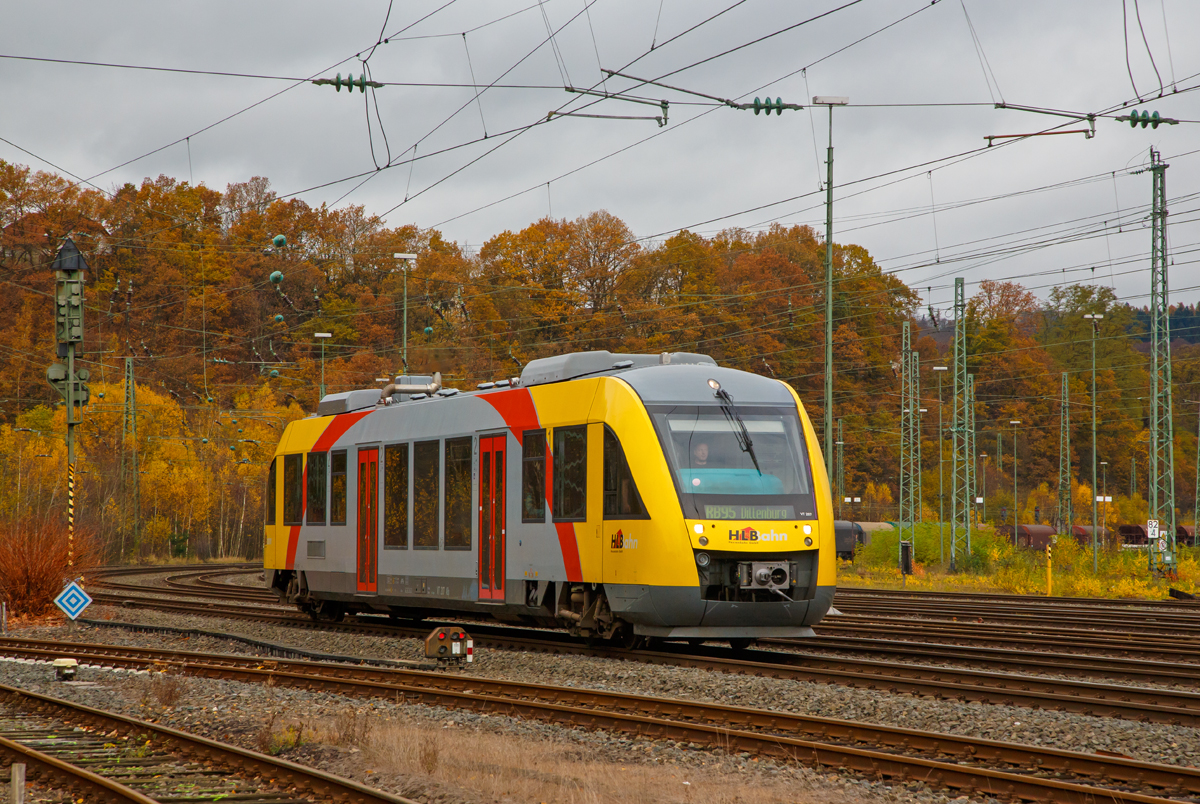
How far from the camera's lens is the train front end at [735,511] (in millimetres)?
14016

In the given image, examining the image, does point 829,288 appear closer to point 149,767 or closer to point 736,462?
point 736,462

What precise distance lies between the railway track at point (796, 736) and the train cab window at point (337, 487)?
659cm

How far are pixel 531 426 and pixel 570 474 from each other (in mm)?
1186

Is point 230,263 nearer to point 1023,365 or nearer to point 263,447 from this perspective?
point 263,447

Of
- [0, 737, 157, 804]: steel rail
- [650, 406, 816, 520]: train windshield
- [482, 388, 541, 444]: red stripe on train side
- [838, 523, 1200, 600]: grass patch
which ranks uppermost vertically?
[482, 388, 541, 444]: red stripe on train side

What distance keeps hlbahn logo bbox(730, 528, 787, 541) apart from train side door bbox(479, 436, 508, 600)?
372cm

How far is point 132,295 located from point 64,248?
134 feet

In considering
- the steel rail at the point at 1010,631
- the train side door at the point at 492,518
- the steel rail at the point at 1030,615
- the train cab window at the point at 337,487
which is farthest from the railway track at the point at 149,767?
the steel rail at the point at 1030,615

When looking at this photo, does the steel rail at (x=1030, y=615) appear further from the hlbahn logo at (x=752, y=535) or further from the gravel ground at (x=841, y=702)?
the gravel ground at (x=841, y=702)

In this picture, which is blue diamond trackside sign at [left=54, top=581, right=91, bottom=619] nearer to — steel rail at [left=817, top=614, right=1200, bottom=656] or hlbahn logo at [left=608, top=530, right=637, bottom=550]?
hlbahn logo at [left=608, top=530, right=637, bottom=550]

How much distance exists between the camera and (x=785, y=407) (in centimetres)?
1534

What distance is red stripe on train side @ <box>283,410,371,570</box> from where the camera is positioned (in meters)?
21.2

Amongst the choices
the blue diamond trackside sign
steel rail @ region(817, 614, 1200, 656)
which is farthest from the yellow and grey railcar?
the blue diamond trackside sign

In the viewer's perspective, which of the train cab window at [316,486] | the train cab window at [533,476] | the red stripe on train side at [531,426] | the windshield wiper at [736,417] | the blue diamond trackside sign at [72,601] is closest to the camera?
the windshield wiper at [736,417]
